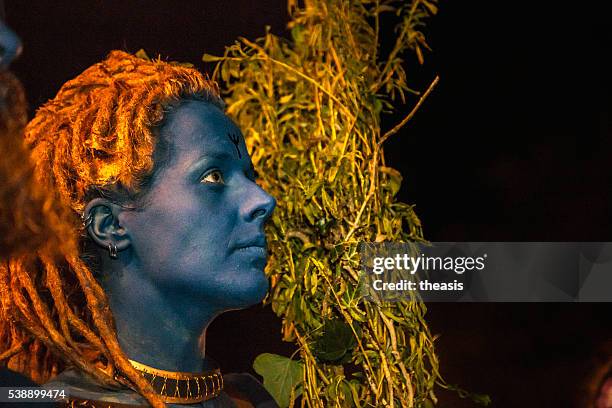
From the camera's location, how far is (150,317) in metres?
1.62

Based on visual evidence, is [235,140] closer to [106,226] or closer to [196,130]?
[196,130]

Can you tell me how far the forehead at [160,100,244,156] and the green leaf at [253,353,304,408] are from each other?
38cm

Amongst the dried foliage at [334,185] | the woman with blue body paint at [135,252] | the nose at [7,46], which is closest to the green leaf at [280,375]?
the dried foliage at [334,185]

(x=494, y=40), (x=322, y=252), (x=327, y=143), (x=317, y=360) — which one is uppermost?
(x=494, y=40)

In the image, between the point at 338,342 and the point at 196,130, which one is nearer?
the point at 196,130

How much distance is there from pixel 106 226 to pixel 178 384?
8.9 inches

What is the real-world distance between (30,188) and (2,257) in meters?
0.10

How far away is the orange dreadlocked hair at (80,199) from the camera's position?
1.60 meters

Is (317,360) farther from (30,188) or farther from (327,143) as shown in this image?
(30,188)

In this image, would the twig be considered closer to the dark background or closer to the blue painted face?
the dark background

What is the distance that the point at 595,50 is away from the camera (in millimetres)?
1896

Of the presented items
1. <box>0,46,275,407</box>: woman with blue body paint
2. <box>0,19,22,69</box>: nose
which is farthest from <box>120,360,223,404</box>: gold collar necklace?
<box>0,19,22,69</box>: nose

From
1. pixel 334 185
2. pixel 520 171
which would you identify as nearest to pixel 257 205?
pixel 334 185

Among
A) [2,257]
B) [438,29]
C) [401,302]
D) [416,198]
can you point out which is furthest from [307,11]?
[2,257]
